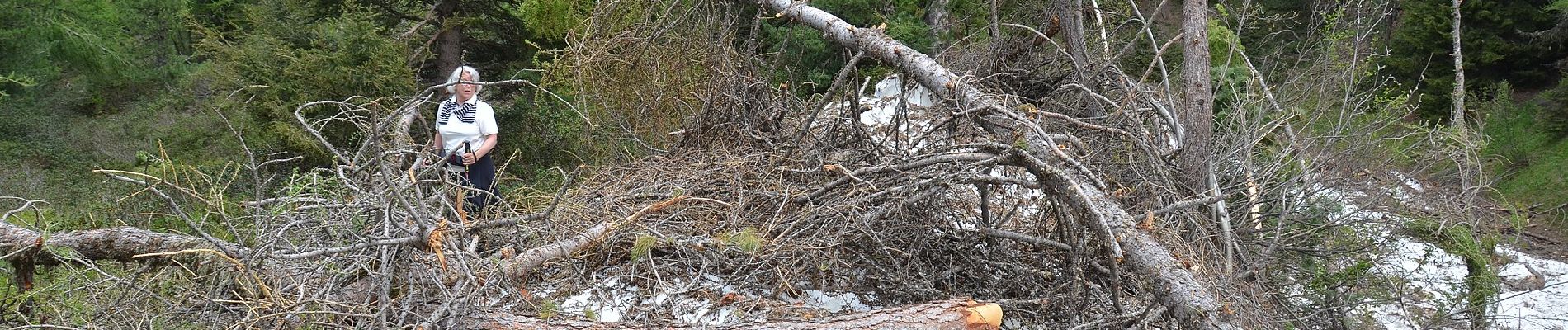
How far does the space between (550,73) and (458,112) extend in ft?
7.30

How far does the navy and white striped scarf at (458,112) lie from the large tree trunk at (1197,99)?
12.5ft

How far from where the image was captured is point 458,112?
4.88 m

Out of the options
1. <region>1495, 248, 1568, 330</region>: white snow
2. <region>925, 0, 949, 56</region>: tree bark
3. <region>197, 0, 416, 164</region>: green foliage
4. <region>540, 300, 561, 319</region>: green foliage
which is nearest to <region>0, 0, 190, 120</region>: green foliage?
<region>197, 0, 416, 164</region>: green foliage

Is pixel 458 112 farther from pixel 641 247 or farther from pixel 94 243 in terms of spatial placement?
pixel 94 243

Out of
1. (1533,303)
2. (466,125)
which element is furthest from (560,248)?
(1533,303)

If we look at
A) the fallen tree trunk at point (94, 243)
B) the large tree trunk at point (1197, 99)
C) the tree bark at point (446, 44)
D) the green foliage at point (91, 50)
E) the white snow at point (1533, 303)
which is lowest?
the green foliage at point (91, 50)

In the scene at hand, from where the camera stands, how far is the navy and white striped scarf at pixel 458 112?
16.0 ft

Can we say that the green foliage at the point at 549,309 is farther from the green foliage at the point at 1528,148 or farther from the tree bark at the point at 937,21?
the green foliage at the point at 1528,148

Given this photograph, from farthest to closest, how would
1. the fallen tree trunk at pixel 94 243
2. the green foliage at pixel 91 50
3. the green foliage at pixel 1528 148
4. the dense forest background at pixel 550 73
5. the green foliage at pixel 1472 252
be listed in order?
the green foliage at pixel 91 50, the green foliage at pixel 1528 148, the dense forest background at pixel 550 73, the green foliage at pixel 1472 252, the fallen tree trunk at pixel 94 243

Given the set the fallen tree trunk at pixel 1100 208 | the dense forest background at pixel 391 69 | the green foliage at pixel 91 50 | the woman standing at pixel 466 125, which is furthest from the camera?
the green foliage at pixel 91 50

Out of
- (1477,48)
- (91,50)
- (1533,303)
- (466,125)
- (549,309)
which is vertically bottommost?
(91,50)

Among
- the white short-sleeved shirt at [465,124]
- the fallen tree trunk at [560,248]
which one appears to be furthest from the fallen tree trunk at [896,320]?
the white short-sleeved shirt at [465,124]

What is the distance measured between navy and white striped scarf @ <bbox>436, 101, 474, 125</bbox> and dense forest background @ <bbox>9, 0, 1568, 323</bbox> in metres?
0.51

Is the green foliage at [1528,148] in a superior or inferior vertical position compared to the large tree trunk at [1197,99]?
inferior
